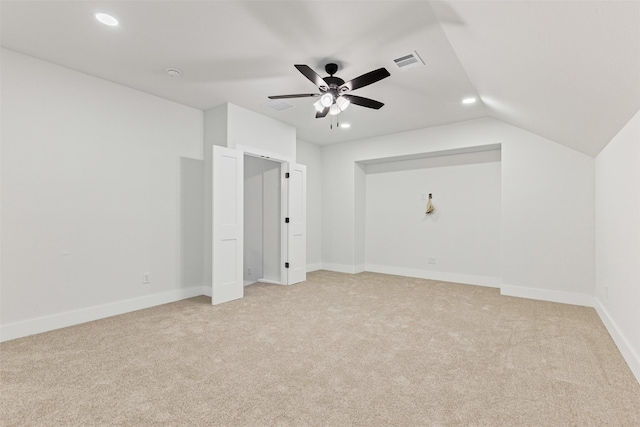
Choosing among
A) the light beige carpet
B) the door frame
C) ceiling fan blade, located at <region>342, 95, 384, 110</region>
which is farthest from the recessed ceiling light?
the door frame

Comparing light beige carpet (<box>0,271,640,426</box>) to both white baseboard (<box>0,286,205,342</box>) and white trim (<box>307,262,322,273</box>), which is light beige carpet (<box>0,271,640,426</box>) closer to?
white baseboard (<box>0,286,205,342</box>)

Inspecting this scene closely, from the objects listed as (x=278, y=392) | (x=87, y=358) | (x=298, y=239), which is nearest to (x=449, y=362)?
(x=278, y=392)

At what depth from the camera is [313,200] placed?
680cm

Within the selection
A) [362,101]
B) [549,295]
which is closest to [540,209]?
[549,295]

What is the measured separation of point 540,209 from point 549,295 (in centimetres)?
121

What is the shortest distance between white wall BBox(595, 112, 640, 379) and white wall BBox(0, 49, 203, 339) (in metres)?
4.76

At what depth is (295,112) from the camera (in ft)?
15.7

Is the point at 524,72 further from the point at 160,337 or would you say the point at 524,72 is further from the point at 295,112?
the point at 160,337

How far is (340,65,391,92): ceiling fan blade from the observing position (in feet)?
Answer: 9.05

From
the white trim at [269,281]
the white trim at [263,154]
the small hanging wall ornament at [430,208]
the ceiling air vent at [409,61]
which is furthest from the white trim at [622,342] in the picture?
the white trim at [263,154]

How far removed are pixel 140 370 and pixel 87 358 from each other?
0.59 metres

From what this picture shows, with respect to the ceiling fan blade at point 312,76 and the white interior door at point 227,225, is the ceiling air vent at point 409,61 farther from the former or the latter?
the white interior door at point 227,225

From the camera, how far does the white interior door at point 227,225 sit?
164 inches

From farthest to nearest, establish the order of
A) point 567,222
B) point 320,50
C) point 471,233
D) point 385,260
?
point 385,260, point 471,233, point 567,222, point 320,50
